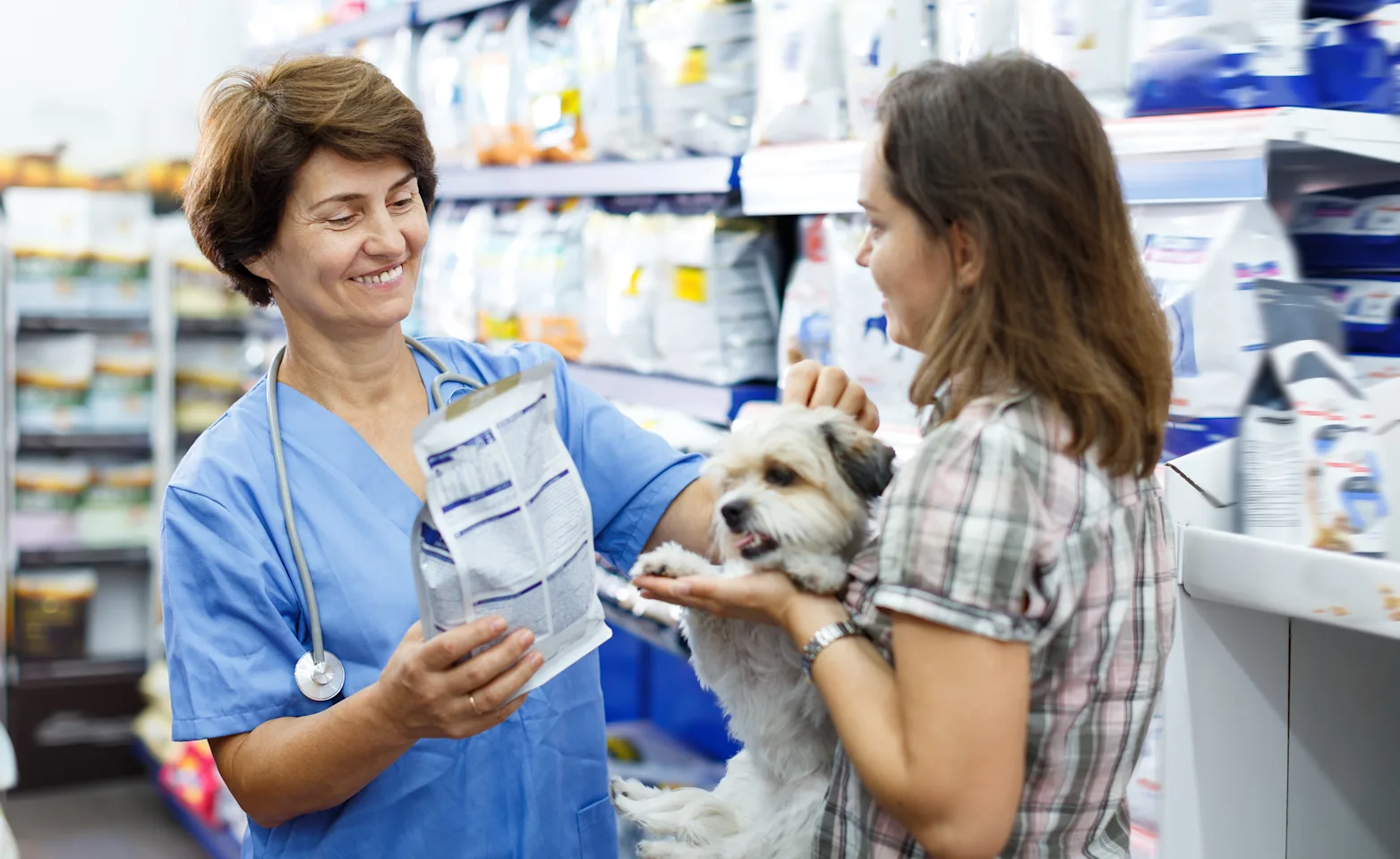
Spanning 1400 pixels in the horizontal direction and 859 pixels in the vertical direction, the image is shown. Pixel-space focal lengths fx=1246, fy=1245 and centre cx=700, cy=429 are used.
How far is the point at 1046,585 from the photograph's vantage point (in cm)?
105

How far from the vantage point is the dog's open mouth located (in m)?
1.50

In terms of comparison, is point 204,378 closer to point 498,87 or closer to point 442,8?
point 442,8

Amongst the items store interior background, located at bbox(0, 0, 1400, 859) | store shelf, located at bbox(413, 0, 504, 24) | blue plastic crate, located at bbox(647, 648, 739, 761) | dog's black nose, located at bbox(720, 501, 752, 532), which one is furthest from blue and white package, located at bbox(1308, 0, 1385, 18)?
store shelf, located at bbox(413, 0, 504, 24)

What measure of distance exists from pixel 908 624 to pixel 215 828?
3920 millimetres

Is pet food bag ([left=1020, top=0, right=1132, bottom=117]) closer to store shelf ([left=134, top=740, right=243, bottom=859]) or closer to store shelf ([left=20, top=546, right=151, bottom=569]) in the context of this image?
store shelf ([left=134, top=740, right=243, bottom=859])

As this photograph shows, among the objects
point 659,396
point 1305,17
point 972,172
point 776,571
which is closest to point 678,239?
point 659,396

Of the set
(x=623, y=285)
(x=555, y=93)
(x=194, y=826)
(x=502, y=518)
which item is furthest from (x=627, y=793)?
(x=194, y=826)

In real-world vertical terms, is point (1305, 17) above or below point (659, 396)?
above

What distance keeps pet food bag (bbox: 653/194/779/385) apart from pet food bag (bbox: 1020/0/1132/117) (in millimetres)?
1116

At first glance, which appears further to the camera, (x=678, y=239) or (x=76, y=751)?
(x=76, y=751)

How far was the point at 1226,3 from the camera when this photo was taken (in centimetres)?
163

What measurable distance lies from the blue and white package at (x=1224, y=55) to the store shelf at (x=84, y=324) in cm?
459

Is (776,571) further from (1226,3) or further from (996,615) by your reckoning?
(1226,3)

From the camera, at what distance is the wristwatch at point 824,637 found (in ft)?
3.82
